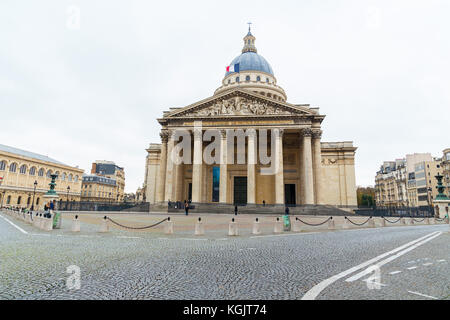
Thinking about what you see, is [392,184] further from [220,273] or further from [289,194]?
[220,273]

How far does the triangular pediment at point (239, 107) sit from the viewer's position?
35719 mm

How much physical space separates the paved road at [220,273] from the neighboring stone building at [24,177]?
59.4 metres

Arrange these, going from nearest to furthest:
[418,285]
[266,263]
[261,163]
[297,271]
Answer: [418,285]
[297,271]
[266,263]
[261,163]

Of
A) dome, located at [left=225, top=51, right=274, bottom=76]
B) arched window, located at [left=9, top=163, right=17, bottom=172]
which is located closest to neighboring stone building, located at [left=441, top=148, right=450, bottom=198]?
dome, located at [left=225, top=51, right=274, bottom=76]

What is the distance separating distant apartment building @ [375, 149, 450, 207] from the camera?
2549 inches

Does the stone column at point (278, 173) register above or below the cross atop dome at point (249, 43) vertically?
below

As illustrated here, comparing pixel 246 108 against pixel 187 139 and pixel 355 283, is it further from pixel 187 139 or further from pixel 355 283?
pixel 355 283

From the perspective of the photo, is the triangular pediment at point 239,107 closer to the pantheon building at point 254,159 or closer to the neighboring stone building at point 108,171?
the pantheon building at point 254,159

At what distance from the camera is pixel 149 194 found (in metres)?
46.1

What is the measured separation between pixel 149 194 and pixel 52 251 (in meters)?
39.4

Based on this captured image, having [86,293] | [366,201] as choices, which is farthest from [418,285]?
[366,201]

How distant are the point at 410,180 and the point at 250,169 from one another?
63.6m

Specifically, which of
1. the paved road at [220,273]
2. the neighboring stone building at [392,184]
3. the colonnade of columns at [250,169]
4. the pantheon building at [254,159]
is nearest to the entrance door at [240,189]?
the pantheon building at [254,159]

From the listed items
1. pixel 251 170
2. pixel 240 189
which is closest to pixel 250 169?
pixel 251 170
